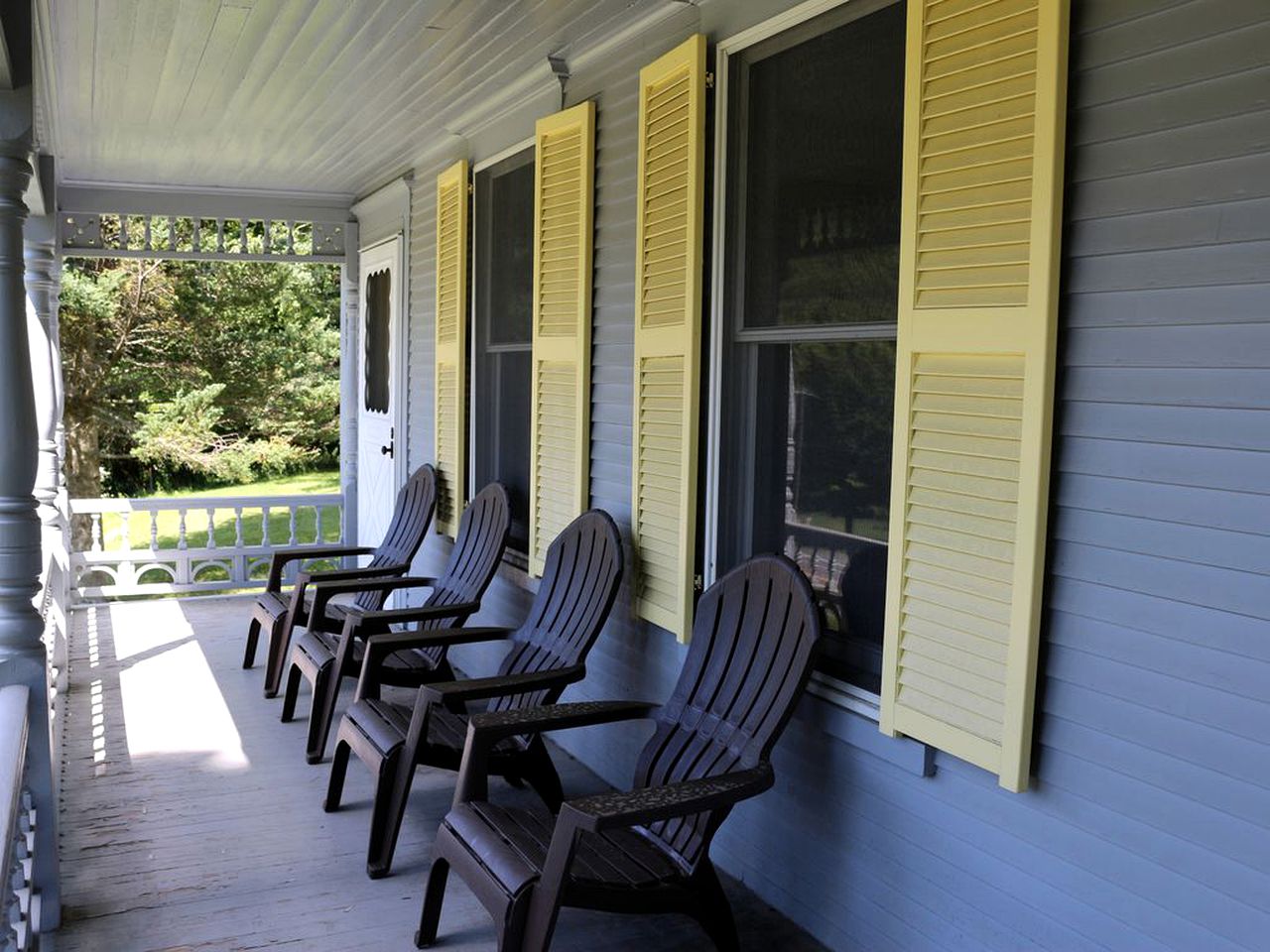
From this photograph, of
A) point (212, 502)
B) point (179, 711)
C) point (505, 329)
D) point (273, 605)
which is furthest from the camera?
point (212, 502)

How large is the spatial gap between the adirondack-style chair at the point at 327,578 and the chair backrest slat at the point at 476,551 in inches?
19.9

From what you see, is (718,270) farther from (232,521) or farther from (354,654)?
(232,521)

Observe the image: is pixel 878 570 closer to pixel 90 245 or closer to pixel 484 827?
pixel 484 827

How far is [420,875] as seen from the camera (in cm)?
345

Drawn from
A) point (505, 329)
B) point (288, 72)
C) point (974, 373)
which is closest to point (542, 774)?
point (974, 373)

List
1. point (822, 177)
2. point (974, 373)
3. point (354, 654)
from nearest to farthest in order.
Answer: point (974, 373)
point (822, 177)
point (354, 654)

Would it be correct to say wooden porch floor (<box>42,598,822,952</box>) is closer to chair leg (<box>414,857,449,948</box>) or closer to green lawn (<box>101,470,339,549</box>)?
chair leg (<box>414,857,449,948</box>)

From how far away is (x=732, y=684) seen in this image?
9.82 ft

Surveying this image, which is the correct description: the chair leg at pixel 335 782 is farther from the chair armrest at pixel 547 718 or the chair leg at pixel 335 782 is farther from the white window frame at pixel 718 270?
the white window frame at pixel 718 270

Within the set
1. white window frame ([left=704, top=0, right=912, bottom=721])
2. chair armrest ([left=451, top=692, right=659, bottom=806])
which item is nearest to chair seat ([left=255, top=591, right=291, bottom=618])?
chair armrest ([left=451, top=692, right=659, bottom=806])

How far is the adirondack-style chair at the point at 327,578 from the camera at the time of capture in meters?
5.31

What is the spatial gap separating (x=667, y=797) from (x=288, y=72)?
352 cm

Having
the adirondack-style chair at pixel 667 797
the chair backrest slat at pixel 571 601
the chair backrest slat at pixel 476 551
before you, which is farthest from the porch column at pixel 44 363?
the adirondack-style chair at pixel 667 797

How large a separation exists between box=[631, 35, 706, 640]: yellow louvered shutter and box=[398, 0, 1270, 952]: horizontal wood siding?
1241mm
